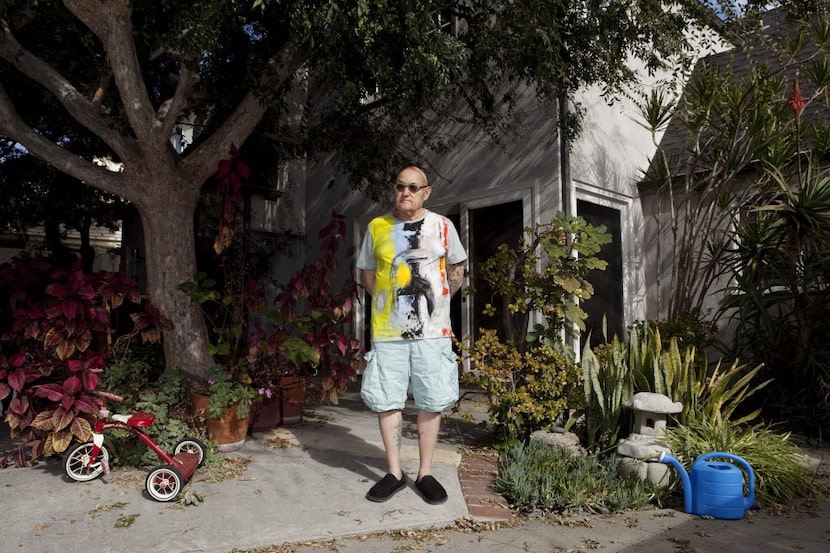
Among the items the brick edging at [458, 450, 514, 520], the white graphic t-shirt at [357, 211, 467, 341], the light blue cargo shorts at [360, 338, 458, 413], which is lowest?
the brick edging at [458, 450, 514, 520]

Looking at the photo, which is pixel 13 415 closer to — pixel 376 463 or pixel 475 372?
pixel 376 463

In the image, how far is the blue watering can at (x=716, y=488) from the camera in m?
3.32

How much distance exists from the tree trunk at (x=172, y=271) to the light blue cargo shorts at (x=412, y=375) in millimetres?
1957

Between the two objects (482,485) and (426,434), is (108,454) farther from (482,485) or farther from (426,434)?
(482,485)

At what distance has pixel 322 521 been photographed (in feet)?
9.98

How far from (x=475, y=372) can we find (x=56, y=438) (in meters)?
2.78

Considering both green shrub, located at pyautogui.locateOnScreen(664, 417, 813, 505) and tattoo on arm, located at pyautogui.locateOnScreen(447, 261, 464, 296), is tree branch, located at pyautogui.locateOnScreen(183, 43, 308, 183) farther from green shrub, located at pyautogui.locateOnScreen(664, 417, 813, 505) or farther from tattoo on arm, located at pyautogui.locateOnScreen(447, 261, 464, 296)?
green shrub, located at pyautogui.locateOnScreen(664, 417, 813, 505)

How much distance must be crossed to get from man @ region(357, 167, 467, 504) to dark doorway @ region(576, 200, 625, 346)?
452cm

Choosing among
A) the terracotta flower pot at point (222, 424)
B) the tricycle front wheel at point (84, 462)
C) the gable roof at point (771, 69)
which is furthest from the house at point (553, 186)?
the tricycle front wheel at point (84, 462)

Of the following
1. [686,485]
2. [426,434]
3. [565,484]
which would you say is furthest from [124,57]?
[686,485]

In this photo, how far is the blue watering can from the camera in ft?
10.9

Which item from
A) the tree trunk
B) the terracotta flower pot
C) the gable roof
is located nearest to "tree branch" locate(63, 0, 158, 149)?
the tree trunk

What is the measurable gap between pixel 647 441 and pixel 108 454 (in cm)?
329

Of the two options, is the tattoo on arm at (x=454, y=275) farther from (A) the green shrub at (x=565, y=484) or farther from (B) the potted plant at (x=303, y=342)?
(B) the potted plant at (x=303, y=342)
